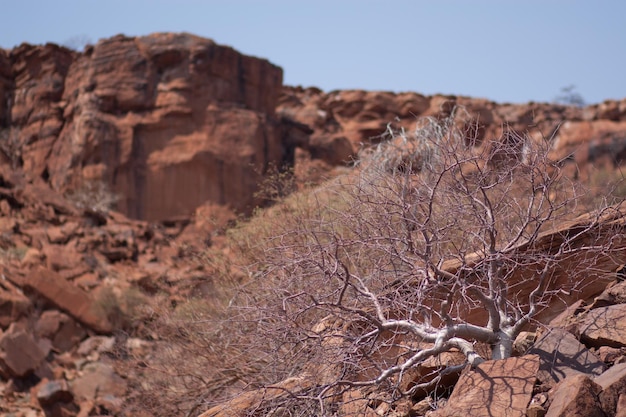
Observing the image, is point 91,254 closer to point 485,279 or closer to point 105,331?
point 105,331

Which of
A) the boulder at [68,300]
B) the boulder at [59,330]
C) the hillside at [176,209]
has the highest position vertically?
the hillside at [176,209]

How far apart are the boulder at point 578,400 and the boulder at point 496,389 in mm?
321

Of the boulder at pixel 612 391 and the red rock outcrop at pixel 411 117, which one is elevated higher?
the red rock outcrop at pixel 411 117

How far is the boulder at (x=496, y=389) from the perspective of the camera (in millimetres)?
5699

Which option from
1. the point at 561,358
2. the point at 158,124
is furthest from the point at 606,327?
the point at 158,124

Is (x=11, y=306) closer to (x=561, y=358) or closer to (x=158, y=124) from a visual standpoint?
(x=158, y=124)

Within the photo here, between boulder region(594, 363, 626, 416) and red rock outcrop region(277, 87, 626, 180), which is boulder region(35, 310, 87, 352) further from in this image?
red rock outcrop region(277, 87, 626, 180)

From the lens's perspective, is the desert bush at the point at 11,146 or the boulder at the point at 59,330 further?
the desert bush at the point at 11,146

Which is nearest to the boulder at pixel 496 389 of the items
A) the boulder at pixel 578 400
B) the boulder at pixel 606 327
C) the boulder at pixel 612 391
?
the boulder at pixel 578 400

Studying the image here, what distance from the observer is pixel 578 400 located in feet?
17.3

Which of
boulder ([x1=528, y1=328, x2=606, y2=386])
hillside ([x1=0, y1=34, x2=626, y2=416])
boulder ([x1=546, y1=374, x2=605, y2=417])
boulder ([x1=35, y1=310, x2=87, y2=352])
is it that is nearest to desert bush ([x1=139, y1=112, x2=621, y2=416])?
hillside ([x1=0, y1=34, x2=626, y2=416])

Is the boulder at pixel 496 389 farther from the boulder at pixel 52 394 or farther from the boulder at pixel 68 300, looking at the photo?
the boulder at pixel 68 300

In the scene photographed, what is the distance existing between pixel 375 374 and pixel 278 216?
211 inches

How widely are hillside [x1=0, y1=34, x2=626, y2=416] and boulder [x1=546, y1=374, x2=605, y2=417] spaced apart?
2 cm
